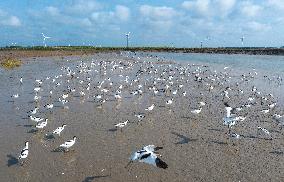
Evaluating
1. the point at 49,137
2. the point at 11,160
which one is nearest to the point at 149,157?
the point at 11,160

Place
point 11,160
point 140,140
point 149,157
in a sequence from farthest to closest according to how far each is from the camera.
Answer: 1. point 140,140
2. point 11,160
3. point 149,157

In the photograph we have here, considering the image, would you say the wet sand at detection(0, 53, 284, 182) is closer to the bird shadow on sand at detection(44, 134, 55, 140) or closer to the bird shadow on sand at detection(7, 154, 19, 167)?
the bird shadow on sand at detection(7, 154, 19, 167)

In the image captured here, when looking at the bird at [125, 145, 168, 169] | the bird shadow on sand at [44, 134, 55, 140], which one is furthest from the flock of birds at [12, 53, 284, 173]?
the bird shadow on sand at [44, 134, 55, 140]

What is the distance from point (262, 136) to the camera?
1869 centimetres

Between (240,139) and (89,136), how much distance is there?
673 cm

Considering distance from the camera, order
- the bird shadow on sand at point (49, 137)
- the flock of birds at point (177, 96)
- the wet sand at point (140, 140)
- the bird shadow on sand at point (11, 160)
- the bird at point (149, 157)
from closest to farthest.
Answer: the bird at point (149, 157), the wet sand at point (140, 140), the bird shadow on sand at point (11, 160), the bird shadow on sand at point (49, 137), the flock of birds at point (177, 96)

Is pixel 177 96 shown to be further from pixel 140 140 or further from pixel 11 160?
pixel 11 160

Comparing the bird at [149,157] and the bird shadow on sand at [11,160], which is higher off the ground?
the bird at [149,157]

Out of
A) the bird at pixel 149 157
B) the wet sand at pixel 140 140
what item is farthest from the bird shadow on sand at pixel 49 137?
the bird at pixel 149 157

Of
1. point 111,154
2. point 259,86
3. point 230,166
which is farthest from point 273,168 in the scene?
point 259,86

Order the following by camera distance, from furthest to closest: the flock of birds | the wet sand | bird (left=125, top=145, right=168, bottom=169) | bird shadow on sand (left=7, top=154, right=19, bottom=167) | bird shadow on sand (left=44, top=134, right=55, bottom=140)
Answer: the flock of birds < bird shadow on sand (left=44, top=134, right=55, bottom=140) < bird shadow on sand (left=7, top=154, right=19, bottom=167) < the wet sand < bird (left=125, top=145, right=168, bottom=169)

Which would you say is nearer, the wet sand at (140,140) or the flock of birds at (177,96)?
the wet sand at (140,140)

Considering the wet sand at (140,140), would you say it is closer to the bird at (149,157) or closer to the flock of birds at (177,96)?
the flock of birds at (177,96)

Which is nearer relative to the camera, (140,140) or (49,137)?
(140,140)
